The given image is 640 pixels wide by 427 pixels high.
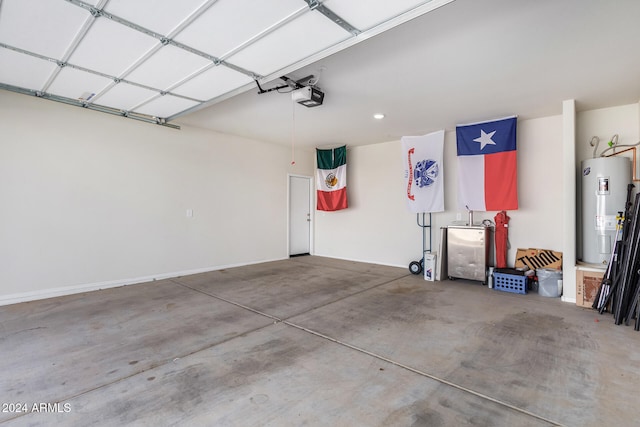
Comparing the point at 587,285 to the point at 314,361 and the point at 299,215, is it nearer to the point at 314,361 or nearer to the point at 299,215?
the point at 314,361

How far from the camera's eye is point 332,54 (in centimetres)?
276

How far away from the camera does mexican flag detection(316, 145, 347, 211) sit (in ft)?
23.2

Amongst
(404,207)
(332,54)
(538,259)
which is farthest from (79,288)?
(538,259)

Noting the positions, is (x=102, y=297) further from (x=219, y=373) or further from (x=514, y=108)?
(x=514, y=108)

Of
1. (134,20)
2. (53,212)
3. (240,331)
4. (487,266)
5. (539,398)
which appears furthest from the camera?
(487,266)

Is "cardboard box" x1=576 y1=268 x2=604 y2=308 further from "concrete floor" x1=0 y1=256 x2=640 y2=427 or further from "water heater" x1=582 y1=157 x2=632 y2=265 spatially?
"water heater" x1=582 y1=157 x2=632 y2=265

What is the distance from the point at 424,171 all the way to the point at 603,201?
2.57 metres

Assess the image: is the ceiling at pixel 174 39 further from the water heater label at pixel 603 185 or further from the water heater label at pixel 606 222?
the water heater label at pixel 606 222

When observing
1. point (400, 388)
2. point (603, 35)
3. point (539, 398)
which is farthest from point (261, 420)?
point (603, 35)

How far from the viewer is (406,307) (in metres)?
3.80

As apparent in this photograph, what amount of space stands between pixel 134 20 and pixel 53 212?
334 centimetres

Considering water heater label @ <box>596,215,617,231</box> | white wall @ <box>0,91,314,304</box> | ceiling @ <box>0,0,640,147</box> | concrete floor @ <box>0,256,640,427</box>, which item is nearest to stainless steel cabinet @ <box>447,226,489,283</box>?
concrete floor @ <box>0,256,640,427</box>

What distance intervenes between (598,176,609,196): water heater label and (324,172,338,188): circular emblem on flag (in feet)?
15.2

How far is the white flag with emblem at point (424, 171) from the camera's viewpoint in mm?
5578
